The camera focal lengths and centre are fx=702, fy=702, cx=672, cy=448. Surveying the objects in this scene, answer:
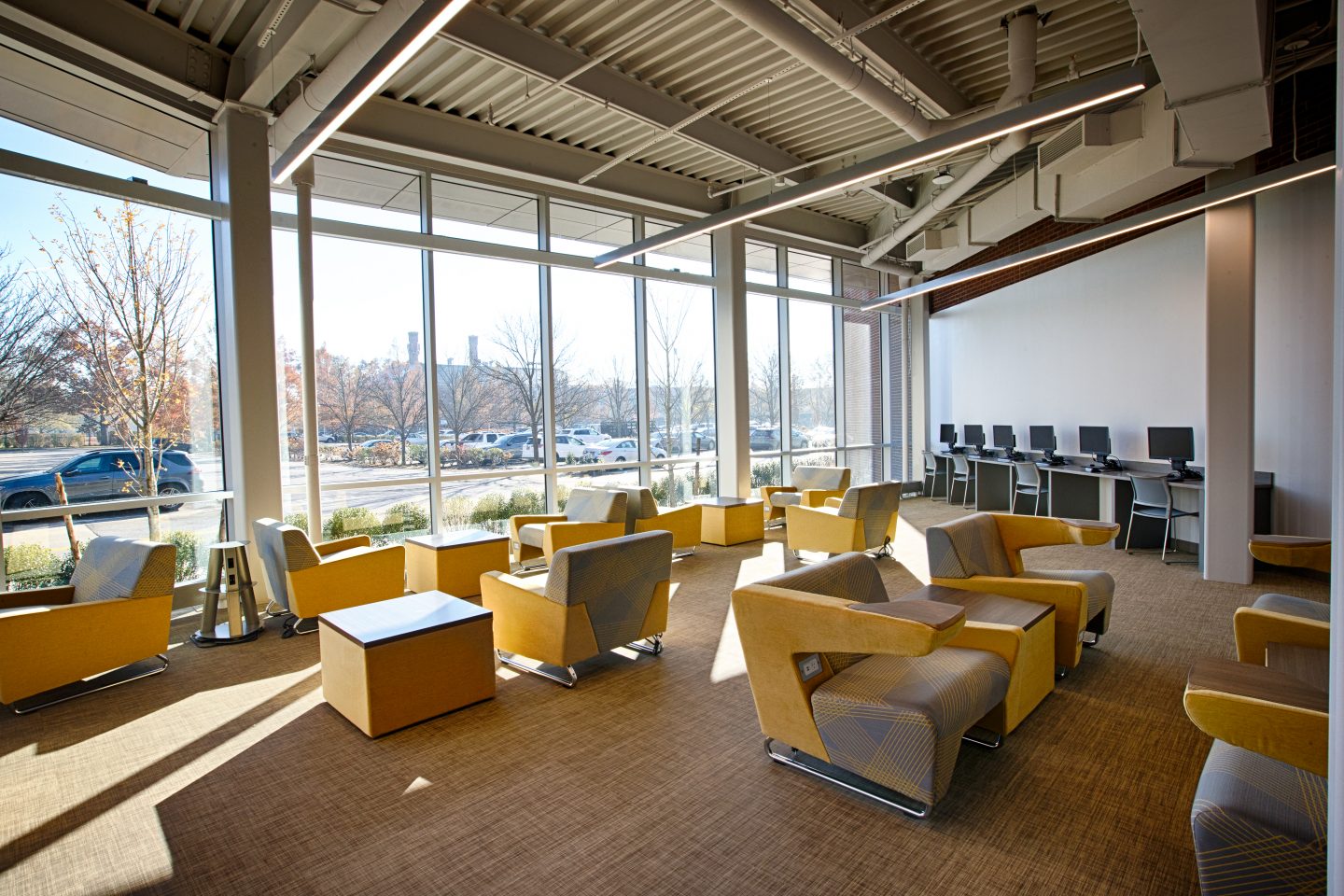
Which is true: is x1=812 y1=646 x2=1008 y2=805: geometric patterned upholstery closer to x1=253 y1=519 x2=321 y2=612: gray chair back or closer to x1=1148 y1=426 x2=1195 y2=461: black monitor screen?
x1=253 y1=519 x2=321 y2=612: gray chair back

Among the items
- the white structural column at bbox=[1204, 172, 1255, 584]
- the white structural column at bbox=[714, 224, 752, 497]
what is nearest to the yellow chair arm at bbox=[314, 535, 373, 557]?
the white structural column at bbox=[714, 224, 752, 497]

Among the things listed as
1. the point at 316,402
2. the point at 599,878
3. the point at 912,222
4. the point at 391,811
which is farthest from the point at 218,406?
the point at 912,222

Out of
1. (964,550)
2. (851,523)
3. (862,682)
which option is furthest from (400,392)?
(862,682)

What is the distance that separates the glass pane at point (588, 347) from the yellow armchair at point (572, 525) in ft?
4.27

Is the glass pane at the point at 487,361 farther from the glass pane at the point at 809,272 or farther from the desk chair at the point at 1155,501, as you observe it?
the desk chair at the point at 1155,501

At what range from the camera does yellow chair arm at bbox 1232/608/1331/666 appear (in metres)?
2.97

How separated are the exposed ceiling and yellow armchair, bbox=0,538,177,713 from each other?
3.36 meters

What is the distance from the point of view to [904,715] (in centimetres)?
269

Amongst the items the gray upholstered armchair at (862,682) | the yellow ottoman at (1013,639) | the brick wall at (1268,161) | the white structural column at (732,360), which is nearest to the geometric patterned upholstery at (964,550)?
the yellow ottoman at (1013,639)

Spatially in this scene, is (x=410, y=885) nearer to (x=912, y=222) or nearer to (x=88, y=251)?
(x=88, y=251)

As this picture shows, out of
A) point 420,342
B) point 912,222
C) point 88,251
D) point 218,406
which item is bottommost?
point 218,406

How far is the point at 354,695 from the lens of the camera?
145 inches

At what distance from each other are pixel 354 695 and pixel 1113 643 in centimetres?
487

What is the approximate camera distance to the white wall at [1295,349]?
666cm
